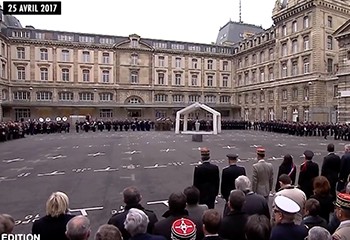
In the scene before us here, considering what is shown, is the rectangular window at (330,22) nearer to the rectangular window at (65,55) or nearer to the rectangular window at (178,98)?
the rectangular window at (178,98)

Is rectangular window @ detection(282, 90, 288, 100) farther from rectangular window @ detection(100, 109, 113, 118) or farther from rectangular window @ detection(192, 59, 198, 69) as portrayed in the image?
rectangular window @ detection(100, 109, 113, 118)

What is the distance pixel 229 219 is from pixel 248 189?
1293 mm

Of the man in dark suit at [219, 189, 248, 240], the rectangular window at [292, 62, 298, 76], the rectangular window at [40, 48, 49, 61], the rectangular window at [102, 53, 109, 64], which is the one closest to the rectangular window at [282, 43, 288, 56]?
the rectangular window at [292, 62, 298, 76]

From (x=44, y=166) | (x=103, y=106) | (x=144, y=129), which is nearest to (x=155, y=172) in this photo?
(x=44, y=166)

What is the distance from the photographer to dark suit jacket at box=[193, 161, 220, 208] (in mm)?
7883

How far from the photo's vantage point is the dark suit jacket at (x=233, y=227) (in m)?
4.43

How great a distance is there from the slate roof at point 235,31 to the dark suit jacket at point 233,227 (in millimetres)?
78204

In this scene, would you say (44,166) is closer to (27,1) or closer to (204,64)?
(27,1)

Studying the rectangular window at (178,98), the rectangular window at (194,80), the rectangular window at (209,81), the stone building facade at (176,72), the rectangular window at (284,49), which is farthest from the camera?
the rectangular window at (209,81)

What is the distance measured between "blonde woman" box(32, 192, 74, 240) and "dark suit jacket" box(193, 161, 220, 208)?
403cm

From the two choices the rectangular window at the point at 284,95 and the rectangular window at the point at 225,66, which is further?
the rectangular window at the point at 225,66

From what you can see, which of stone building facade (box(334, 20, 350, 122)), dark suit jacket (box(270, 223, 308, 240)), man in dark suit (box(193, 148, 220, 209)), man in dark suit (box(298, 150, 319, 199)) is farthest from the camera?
stone building facade (box(334, 20, 350, 122))

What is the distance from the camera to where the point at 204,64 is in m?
71.7

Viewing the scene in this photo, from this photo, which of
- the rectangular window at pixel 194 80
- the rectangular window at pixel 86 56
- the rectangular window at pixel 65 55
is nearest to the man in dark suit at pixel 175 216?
the rectangular window at pixel 65 55
